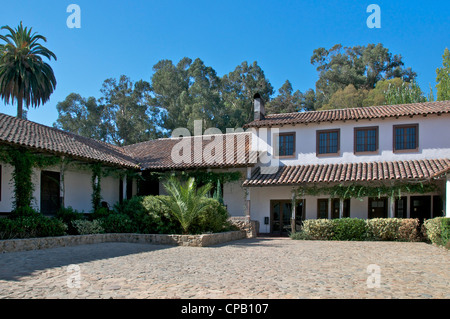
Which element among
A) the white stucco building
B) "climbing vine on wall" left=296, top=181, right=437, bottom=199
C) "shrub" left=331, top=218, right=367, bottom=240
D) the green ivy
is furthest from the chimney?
the green ivy

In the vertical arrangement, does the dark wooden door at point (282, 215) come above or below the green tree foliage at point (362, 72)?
below

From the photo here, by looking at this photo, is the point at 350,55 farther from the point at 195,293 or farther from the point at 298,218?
the point at 195,293

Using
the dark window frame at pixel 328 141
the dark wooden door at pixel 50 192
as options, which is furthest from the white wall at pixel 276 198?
the dark wooden door at pixel 50 192

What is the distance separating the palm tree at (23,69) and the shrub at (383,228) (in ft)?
76.5

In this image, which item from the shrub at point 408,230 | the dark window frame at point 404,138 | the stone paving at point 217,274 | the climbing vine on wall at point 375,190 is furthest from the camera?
the dark window frame at point 404,138

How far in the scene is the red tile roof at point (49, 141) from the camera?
51.0ft

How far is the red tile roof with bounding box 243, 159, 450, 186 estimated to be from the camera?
18.3m

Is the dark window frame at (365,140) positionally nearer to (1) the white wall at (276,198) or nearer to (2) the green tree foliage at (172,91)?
(1) the white wall at (276,198)

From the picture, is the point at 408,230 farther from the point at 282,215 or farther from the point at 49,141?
the point at 49,141

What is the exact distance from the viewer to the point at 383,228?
1781 cm

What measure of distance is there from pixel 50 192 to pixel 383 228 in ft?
48.7

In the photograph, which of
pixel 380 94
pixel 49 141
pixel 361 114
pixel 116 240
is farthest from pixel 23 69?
pixel 380 94
